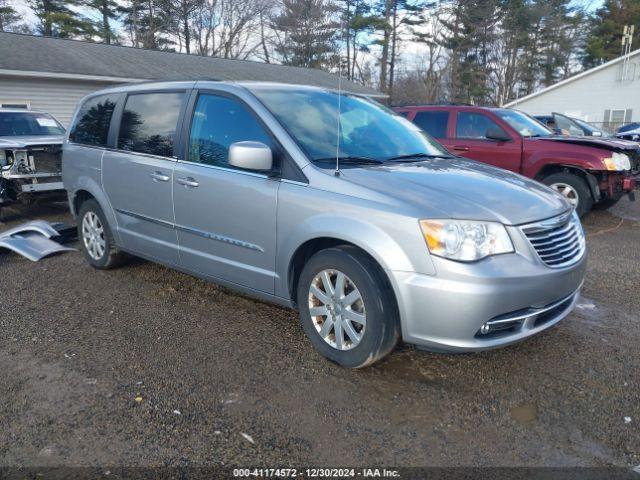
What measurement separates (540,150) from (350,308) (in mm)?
6091

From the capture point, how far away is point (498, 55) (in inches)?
1822

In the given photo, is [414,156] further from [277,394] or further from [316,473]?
[316,473]

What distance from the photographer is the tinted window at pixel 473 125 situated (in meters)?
8.74

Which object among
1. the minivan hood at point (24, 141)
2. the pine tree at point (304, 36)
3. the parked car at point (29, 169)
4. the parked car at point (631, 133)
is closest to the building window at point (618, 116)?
the parked car at point (631, 133)

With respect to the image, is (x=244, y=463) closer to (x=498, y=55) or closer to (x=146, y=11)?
(x=146, y=11)

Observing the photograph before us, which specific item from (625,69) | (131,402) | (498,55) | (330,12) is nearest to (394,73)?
(498,55)

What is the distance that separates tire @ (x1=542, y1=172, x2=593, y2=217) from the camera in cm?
790

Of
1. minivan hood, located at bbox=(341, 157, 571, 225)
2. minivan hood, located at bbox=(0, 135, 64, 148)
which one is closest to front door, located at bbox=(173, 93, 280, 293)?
minivan hood, located at bbox=(341, 157, 571, 225)

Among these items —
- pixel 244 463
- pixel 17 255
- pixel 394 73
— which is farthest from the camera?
pixel 394 73

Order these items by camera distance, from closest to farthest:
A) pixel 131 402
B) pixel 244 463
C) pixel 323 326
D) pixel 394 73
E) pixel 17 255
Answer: pixel 244 463, pixel 131 402, pixel 323 326, pixel 17 255, pixel 394 73

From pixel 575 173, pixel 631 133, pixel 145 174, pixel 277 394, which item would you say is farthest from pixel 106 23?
pixel 277 394

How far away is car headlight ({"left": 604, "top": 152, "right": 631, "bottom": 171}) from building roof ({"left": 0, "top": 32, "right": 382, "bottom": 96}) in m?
7.49

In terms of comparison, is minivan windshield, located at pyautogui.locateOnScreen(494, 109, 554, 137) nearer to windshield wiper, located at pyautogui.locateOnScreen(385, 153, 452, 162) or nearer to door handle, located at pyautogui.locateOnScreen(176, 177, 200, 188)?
windshield wiper, located at pyautogui.locateOnScreen(385, 153, 452, 162)

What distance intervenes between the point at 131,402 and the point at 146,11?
4098 cm
